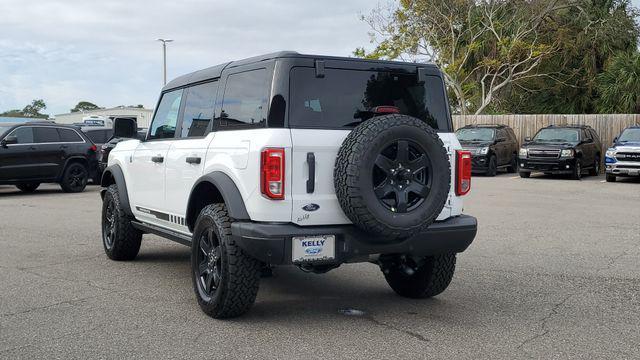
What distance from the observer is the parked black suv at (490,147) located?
23453mm

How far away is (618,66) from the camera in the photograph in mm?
32156

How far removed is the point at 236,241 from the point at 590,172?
2139 centimetres

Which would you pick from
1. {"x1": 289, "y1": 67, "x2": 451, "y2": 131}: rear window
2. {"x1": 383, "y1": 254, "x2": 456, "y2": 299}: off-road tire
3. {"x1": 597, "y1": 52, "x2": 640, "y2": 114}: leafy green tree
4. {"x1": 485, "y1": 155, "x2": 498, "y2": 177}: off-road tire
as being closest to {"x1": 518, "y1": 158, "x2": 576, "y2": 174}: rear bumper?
{"x1": 485, "y1": 155, "x2": 498, "y2": 177}: off-road tire

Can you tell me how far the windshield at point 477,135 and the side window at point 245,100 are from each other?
1954cm

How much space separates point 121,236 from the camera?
7871 millimetres

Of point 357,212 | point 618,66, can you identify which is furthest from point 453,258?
point 618,66

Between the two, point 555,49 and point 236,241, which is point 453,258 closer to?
point 236,241

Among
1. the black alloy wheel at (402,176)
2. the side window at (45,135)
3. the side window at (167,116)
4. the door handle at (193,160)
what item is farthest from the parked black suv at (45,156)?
the black alloy wheel at (402,176)

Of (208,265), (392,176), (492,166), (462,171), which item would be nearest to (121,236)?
(208,265)

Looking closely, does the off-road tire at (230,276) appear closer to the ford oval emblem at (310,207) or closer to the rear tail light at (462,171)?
the ford oval emblem at (310,207)

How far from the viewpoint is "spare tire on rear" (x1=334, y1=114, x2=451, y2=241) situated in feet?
16.4

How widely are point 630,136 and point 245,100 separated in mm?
Result: 18531

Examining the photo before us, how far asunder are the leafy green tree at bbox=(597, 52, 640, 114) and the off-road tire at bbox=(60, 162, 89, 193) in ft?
78.1

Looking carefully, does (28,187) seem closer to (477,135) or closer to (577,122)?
(477,135)
